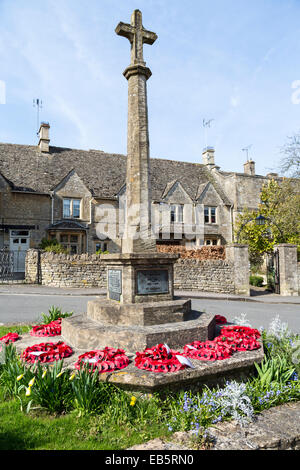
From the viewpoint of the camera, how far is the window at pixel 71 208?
1018 inches

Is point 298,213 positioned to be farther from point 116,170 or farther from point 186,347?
point 186,347

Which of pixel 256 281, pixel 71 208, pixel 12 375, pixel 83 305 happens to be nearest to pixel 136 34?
pixel 12 375

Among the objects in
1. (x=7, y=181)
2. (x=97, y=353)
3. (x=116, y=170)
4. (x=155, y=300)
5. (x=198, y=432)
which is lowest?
(x=198, y=432)

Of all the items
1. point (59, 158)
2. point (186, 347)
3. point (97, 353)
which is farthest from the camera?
point (59, 158)

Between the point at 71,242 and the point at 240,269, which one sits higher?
the point at 71,242

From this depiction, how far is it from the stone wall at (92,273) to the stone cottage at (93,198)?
4028 millimetres

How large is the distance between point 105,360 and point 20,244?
73.6 feet

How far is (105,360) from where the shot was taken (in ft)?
13.1

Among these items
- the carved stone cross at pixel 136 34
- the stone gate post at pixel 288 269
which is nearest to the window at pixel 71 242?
the stone gate post at pixel 288 269

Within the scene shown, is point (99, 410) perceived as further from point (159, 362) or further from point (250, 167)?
point (250, 167)

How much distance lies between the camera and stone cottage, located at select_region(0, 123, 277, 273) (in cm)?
2425

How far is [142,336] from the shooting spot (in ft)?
15.0

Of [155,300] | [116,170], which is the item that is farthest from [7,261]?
[155,300]

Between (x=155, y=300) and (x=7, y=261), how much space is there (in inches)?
661
